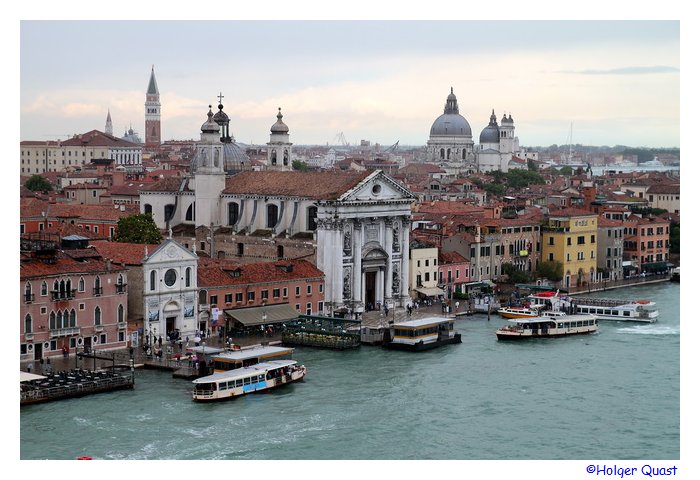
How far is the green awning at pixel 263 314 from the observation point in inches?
962

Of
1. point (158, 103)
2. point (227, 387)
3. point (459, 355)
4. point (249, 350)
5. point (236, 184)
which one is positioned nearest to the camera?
point (227, 387)

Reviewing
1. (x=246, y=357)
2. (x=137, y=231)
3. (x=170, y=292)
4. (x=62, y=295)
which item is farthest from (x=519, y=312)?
(x=62, y=295)

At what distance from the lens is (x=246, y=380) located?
20.2 m

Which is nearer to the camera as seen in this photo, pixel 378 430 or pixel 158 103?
pixel 378 430

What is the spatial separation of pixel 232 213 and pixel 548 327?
26.8ft

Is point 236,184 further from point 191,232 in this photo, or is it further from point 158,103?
point 158,103

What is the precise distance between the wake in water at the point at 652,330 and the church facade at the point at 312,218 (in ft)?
14.8

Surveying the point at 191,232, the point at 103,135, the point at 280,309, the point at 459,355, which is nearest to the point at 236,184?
the point at 191,232

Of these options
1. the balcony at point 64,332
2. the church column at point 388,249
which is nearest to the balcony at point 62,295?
the balcony at point 64,332

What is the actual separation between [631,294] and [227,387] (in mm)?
15894

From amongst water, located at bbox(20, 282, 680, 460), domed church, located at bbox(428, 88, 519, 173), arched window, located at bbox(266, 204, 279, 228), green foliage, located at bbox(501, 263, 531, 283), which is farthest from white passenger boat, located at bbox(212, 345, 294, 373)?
domed church, located at bbox(428, 88, 519, 173)

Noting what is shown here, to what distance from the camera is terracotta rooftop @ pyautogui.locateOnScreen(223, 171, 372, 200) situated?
91.8 ft

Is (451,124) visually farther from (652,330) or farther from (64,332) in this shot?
(64,332)

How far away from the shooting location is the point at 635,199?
4641 centimetres
